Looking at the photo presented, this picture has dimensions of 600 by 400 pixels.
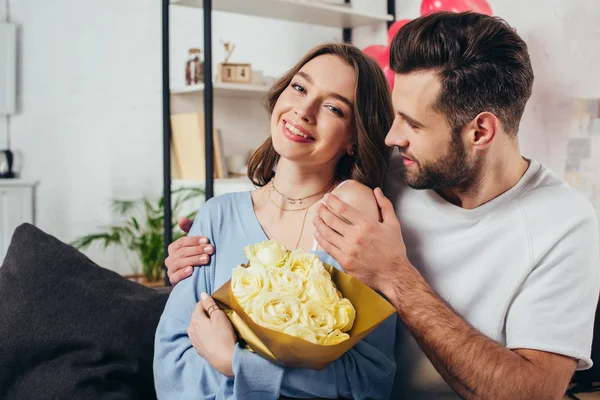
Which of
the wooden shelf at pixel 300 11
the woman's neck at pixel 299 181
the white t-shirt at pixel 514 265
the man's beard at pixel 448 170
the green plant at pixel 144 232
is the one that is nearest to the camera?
the white t-shirt at pixel 514 265

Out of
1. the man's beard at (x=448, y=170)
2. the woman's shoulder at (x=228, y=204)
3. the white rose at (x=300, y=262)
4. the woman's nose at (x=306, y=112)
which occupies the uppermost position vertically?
the woman's nose at (x=306, y=112)

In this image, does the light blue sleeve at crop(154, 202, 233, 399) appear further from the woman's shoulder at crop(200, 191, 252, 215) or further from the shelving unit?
the shelving unit

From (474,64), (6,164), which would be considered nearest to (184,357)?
(474,64)

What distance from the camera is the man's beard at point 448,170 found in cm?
160

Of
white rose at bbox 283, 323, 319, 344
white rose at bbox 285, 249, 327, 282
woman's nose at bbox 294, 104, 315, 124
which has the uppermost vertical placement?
woman's nose at bbox 294, 104, 315, 124

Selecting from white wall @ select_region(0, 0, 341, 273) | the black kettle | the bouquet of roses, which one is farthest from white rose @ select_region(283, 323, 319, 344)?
the black kettle

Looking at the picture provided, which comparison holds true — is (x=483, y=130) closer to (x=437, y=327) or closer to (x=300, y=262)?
(x=437, y=327)

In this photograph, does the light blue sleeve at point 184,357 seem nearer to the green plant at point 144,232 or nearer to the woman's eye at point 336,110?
the woman's eye at point 336,110

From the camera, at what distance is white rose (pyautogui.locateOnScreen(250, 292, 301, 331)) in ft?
3.87

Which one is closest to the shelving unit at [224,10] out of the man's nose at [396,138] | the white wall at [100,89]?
the white wall at [100,89]

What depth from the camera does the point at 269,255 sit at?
4.26 feet

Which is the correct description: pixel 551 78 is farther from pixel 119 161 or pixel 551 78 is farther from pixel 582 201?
pixel 119 161

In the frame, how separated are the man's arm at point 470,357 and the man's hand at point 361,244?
0.09 ft

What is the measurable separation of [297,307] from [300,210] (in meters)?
0.53
